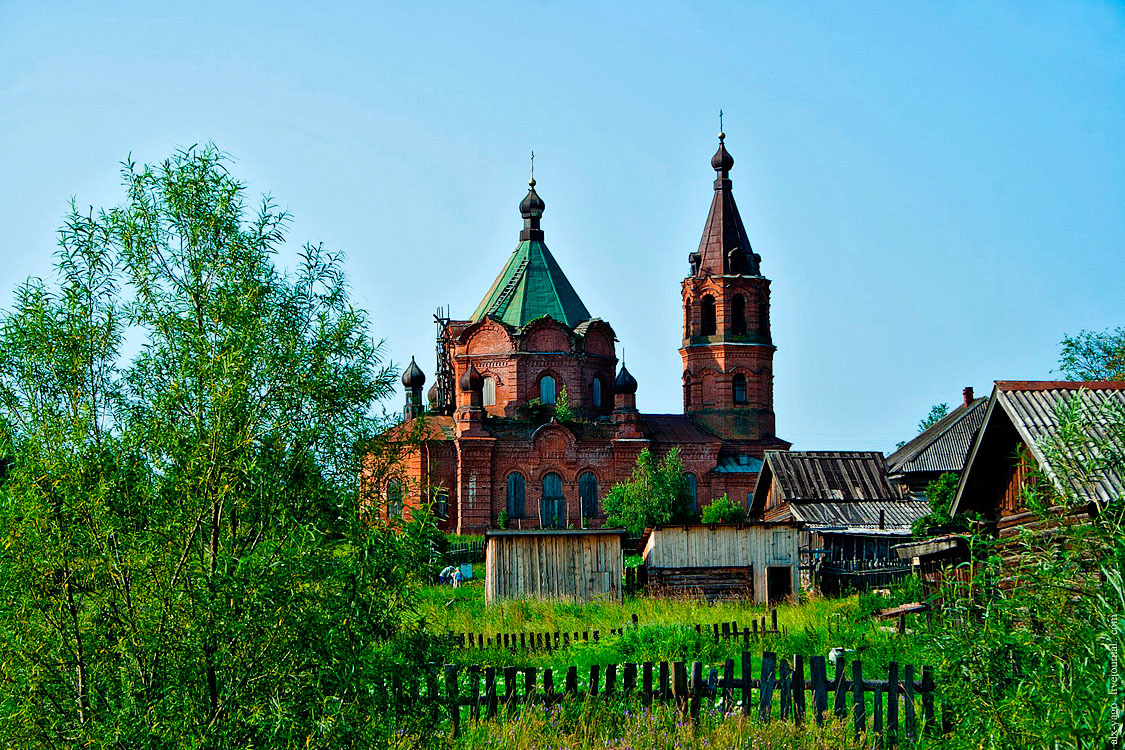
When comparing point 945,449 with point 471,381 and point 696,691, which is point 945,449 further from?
point 471,381

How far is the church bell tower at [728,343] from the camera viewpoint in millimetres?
51500

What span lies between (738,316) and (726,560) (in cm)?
2731

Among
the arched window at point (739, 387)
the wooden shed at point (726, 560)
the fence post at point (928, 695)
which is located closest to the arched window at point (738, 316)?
the arched window at point (739, 387)

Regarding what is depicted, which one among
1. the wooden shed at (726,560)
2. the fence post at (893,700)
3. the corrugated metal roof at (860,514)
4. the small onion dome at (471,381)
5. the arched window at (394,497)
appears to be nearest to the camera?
the arched window at (394,497)

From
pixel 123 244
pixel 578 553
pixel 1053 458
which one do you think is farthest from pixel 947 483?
pixel 123 244

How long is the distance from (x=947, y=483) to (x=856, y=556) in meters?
2.66

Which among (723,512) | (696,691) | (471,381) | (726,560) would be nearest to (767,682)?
(696,691)

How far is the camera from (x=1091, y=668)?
22.2 ft

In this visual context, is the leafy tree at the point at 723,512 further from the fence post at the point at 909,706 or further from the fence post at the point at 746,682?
the fence post at the point at 909,706

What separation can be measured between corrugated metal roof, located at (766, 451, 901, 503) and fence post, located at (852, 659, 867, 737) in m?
19.7

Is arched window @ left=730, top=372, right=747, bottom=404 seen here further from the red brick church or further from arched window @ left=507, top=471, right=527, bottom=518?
arched window @ left=507, top=471, right=527, bottom=518

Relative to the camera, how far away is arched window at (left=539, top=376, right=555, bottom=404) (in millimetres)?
49875

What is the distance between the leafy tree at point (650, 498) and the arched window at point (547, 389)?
5.92 m

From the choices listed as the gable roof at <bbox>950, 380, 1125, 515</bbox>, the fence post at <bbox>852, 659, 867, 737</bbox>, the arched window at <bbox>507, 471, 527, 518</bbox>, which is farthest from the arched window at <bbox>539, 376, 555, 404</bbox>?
the fence post at <bbox>852, 659, 867, 737</bbox>
